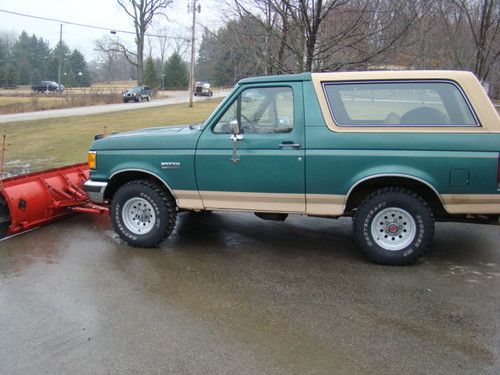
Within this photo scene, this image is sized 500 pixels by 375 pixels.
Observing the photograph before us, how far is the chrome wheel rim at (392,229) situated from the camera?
5.21 metres

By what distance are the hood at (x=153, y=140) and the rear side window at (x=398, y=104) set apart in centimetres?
158

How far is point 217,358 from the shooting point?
11.6ft

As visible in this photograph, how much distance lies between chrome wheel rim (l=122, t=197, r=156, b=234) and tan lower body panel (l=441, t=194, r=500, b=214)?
320 cm

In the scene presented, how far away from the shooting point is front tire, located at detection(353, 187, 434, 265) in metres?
5.12

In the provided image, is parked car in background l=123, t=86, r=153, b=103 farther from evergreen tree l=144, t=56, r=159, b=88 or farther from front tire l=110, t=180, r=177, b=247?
front tire l=110, t=180, r=177, b=247

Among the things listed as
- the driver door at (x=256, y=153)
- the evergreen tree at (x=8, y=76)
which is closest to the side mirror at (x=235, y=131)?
the driver door at (x=256, y=153)

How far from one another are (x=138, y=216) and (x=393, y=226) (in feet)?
9.48

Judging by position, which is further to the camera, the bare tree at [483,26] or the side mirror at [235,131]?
Result: the bare tree at [483,26]

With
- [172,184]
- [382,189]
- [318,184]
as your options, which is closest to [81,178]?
[172,184]

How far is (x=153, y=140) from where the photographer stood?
18.9 ft

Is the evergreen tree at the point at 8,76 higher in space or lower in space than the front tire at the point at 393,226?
higher

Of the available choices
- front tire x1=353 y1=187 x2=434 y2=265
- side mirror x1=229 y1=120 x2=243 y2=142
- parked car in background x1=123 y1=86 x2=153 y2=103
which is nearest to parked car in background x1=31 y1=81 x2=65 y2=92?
parked car in background x1=123 y1=86 x2=153 y2=103

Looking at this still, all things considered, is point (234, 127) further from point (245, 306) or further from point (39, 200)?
point (39, 200)

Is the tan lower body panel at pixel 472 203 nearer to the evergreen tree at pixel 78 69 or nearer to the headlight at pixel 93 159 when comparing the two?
the headlight at pixel 93 159
